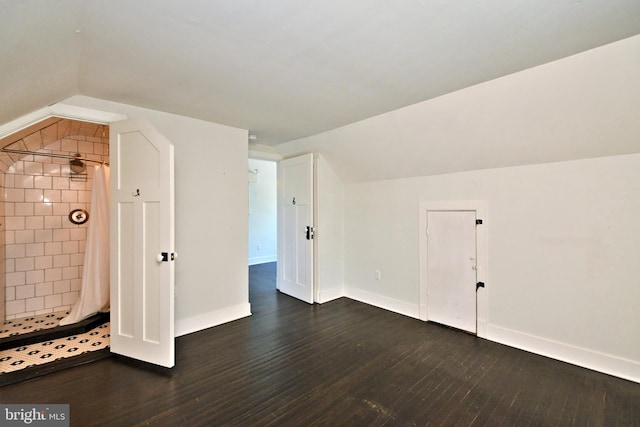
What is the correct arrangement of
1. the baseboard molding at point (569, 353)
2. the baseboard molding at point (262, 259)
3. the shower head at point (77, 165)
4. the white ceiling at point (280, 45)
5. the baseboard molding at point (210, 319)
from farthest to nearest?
the baseboard molding at point (262, 259) → the shower head at point (77, 165) → the baseboard molding at point (210, 319) → the baseboard molding at point (569, 353) → the white ceiling at point (280, 45)

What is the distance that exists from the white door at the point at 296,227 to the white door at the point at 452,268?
5.32ft

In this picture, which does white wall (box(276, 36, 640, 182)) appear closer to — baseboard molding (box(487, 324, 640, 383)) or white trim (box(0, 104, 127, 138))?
baseboard molding (box(487, 324, 640, 383))

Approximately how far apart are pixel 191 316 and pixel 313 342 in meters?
1.41

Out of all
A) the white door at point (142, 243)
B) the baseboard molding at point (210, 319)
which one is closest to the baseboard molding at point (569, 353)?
the baseboard molding at point (210, 319)

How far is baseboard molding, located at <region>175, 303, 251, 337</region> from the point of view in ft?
9.77

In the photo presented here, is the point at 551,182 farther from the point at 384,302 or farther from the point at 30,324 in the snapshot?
the point at 30,324

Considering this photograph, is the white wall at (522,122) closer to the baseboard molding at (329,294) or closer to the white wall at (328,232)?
the white wall at (328,232)

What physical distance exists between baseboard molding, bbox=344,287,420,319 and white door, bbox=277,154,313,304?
705 mm

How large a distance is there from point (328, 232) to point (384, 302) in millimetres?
1273

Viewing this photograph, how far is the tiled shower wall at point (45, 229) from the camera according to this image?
3.14 metres

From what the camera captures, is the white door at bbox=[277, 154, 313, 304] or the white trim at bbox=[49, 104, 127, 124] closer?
the white trim at bbox=[49, 104, 127, 124]

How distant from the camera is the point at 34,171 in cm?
327

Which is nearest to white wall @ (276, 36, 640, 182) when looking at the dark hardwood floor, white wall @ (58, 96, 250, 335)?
white wall @ (58, 96, 250, 335)

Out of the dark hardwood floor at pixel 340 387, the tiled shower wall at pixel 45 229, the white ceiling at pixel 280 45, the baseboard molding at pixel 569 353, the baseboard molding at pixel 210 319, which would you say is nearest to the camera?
the white ceiling at pixel 280 45
